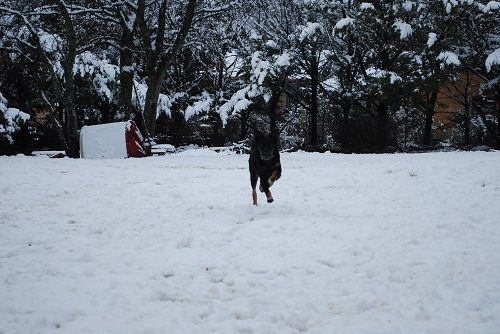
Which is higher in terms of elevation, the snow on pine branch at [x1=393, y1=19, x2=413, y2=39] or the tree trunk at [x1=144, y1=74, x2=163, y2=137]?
the snow on pine branch at [x1=393, y1=19, x2=413, y2=39]

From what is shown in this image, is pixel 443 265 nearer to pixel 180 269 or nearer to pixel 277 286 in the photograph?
pixel 277 286

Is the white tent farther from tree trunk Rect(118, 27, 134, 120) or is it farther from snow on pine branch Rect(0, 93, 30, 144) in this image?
snow on pine branch Rect(0, 93, 30, 144)

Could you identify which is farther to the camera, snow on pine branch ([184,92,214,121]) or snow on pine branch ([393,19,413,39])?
snow on pine branch ([184,92,214,121])

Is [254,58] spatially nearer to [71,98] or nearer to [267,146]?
[71,98]

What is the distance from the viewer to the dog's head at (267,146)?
21.7 ft

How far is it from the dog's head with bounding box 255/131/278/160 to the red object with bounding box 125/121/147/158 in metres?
10.9

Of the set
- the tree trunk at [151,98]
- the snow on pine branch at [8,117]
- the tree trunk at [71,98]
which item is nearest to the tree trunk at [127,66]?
the tree trunk at [151,98]

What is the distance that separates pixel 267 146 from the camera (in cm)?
→ 661

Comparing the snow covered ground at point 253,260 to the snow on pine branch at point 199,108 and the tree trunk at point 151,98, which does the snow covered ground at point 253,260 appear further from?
the snow on pine branch at point 199,108

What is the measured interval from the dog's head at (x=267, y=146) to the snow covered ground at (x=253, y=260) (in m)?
0.93

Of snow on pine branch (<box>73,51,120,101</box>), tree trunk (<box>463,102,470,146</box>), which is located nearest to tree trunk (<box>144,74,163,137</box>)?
snow on pine branch (<box>73,51,120,101</box>)

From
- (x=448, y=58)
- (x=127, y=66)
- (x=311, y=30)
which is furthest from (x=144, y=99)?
(x=448, y=58)

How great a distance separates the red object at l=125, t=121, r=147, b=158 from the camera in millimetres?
16641

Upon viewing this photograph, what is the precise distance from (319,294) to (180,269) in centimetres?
142
